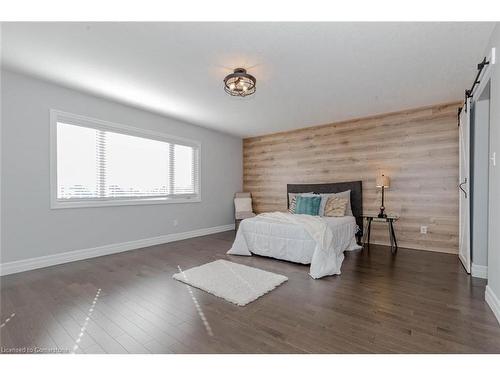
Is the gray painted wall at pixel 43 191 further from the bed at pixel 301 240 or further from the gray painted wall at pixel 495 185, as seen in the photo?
the gray painted wall at pixel 495 185

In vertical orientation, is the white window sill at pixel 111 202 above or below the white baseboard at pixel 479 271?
above

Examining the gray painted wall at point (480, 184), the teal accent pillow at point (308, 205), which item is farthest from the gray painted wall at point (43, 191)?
the gray painted wall at point (480, 184)

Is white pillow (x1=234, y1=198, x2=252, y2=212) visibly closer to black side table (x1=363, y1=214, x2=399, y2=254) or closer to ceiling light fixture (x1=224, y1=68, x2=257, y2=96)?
black side table (x1=363, y1=214, x2=399, y2=254)

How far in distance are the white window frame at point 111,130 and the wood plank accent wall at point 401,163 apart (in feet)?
7.60

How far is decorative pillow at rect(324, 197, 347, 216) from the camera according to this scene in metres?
4.42

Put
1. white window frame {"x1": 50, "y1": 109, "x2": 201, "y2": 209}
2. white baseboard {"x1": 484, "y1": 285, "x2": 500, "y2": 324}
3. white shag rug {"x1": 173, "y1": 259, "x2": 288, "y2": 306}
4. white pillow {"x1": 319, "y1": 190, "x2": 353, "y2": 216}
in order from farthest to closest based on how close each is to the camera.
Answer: white pillow {"x1": 319, "y1": 190, "x2": 353, "y2": 216} < white window frame {"x1": 50, "y1": 109, "x2": 201, "y2": 209} < white shag rug {"x1": 173, "y1": 259, "x2": 288, "y2": 306} < white baseboard {"x1": 484, "y1": 285, "x2": 500, "y2": 324}

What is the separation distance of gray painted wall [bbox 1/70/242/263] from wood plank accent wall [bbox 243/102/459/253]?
125 inches

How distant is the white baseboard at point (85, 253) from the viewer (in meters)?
3.05

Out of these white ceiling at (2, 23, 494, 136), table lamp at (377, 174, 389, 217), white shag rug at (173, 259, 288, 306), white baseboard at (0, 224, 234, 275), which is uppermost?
white ceiling at (2, 23, 494, 136)

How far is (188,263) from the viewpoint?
11.3 feet

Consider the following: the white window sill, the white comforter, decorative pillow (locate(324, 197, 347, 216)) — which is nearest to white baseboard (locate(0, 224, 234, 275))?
the white window sill

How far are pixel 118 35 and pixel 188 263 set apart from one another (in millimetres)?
2769

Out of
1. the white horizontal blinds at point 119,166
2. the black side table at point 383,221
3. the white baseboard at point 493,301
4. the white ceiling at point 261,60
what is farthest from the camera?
the black side table at point 383,221
